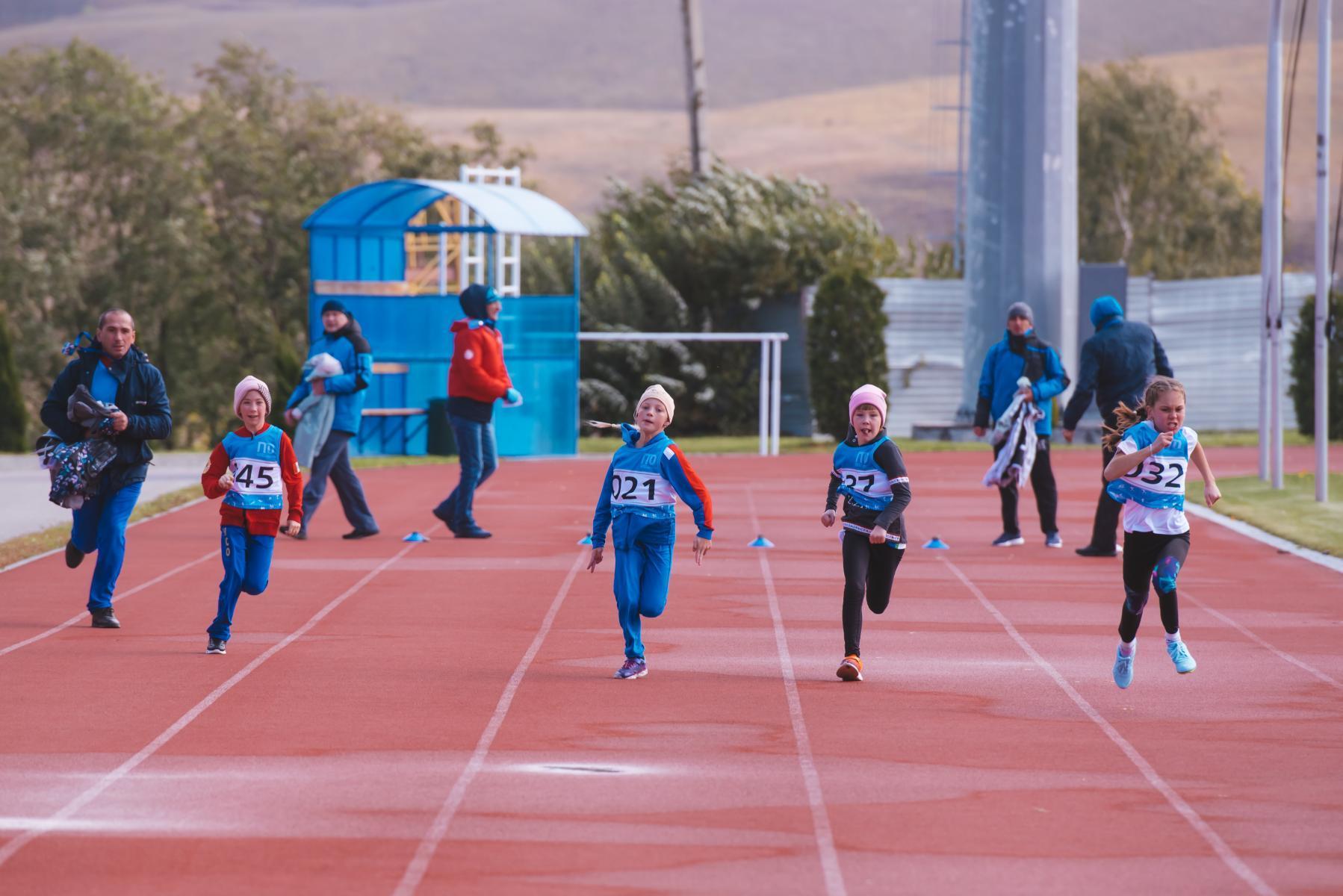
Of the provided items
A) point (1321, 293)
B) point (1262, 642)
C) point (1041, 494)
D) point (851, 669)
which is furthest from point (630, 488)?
point (1321, 293)

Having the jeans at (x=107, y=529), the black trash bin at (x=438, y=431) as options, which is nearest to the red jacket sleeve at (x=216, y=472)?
the jeans at (x=107, y=529)

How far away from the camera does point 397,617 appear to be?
12.4 m

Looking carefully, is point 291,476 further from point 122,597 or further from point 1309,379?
point 1309,379

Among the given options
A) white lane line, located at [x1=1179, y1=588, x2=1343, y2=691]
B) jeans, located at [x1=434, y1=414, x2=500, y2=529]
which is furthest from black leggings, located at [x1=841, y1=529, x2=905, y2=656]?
jeans, located at [x1=434, y1=414, x2=500, y2=529]

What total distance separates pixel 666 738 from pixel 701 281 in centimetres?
3008

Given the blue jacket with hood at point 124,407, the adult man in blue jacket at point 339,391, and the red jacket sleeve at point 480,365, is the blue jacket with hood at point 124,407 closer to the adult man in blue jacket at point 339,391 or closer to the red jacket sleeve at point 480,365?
the adult man in blue jacket at point 339,391

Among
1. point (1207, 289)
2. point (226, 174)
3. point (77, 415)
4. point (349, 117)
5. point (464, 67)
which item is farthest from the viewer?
point (464, 67)

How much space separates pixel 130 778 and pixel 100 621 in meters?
4.24

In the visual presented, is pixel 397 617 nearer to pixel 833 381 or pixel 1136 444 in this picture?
pixel 1136 444

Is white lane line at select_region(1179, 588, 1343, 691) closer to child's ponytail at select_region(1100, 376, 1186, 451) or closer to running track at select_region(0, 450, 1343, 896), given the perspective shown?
running track at select_region(0, 450, 1343, 896)

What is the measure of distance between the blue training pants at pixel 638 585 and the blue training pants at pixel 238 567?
6.49ft

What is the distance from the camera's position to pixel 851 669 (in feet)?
33.3

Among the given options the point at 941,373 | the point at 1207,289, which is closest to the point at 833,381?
the point at 941,373

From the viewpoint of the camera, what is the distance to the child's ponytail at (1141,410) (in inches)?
390
